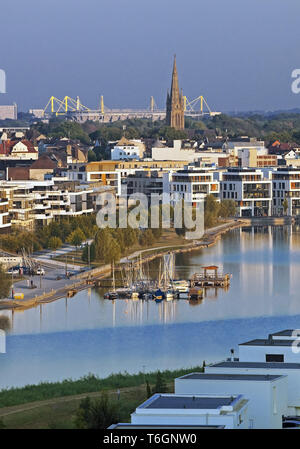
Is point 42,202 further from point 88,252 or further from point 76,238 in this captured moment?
point 88,252

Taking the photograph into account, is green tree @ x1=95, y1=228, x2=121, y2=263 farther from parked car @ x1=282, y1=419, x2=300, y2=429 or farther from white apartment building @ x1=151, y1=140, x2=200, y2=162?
white apartment building @ x1=151, y1=140, x2=200, y2=162

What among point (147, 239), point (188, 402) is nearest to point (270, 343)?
point (188, 402)

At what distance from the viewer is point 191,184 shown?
21422 millimetres

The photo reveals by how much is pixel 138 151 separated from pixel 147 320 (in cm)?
1784

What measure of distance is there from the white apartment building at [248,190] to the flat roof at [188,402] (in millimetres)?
16775

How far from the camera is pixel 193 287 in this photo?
37.6ft

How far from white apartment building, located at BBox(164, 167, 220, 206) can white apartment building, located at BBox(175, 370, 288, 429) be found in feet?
52.9

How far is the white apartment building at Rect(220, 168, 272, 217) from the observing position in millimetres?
21484

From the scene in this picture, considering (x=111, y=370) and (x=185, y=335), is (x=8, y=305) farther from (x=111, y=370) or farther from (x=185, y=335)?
(x=111, y=370)

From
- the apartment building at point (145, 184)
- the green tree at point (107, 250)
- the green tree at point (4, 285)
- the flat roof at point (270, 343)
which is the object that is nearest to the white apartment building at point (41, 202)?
the green tree at point (107, 250)

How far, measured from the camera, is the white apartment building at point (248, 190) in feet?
70.5

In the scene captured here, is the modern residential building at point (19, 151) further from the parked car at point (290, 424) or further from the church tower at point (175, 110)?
the parked car at point (290, 424)

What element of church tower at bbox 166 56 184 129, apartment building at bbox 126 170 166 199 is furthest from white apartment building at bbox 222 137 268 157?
church tower at bbox 166 56 184 129
